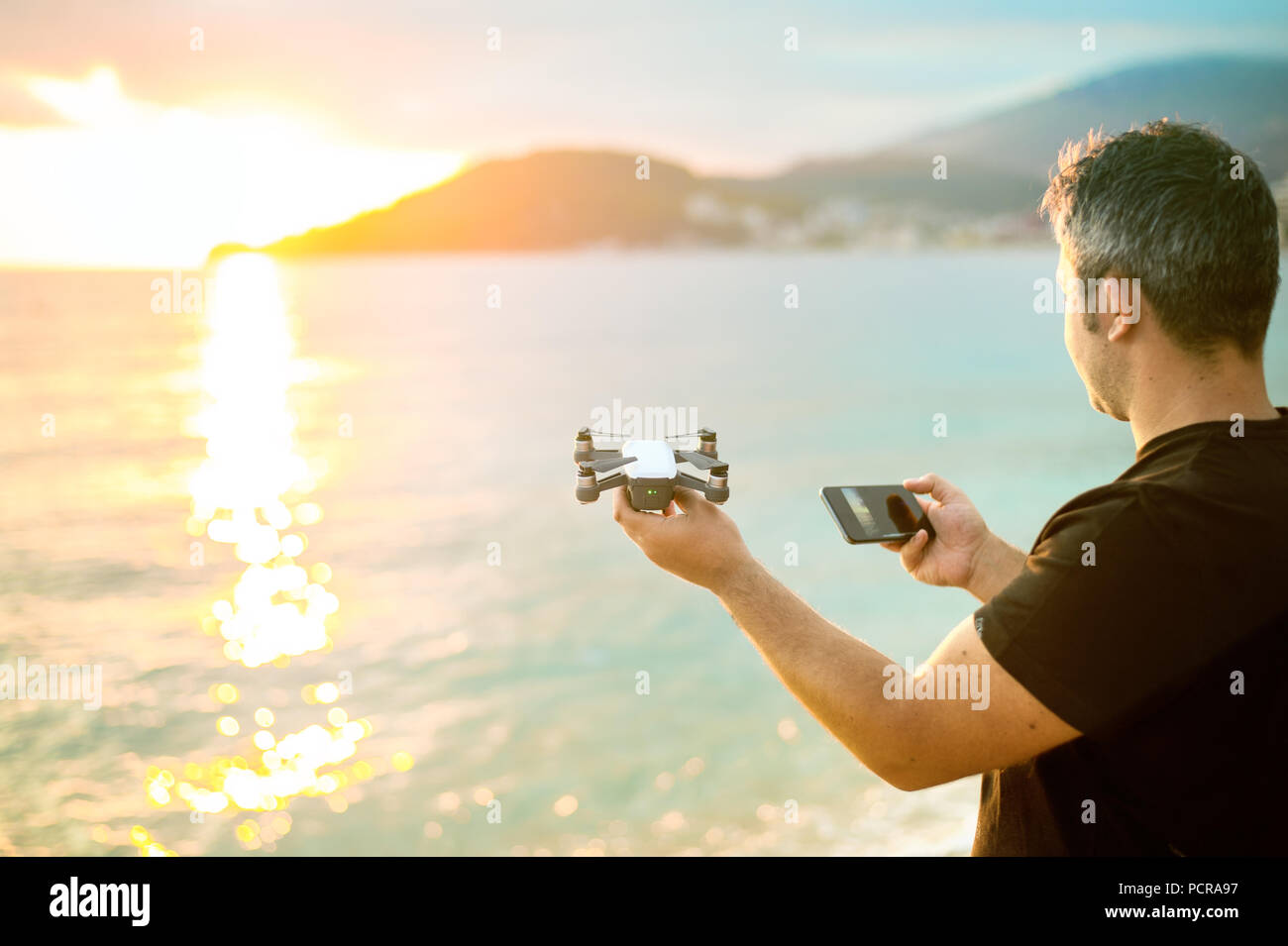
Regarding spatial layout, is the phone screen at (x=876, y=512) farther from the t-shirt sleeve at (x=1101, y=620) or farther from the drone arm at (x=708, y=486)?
the t-shirt sleeve at (x=1101, y=620)

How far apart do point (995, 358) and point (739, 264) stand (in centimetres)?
9444

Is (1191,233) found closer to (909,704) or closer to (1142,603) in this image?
(1142,603)

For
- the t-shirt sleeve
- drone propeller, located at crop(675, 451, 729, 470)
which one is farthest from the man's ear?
drone propeller, located at crop(675, 451, 729, 470)

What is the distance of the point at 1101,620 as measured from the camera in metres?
1.50

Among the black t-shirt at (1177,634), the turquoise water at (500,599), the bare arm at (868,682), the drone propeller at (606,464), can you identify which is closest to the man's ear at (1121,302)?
the black t-shirt at (1177,634)

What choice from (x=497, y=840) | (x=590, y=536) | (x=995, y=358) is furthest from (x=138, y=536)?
(x=995, y=358)

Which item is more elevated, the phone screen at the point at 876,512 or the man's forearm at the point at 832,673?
the phone screen at the point at 876,512

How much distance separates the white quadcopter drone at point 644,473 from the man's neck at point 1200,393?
0.78 metres

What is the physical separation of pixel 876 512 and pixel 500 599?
13.0 metres

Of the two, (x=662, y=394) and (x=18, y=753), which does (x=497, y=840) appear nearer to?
(x=18, y=753)

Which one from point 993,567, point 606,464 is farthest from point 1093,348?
point 606,464

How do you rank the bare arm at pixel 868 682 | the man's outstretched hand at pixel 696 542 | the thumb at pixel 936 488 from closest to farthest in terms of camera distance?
1. the bare arm at pixel 868 682
2. the man's outstretched hand at pixel 696 542
3. the thumb at pixel 936 488

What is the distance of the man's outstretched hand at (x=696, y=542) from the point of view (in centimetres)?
205

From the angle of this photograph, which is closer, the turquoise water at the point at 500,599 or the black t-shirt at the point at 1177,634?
the black t-shirt at the point at 1177,634
